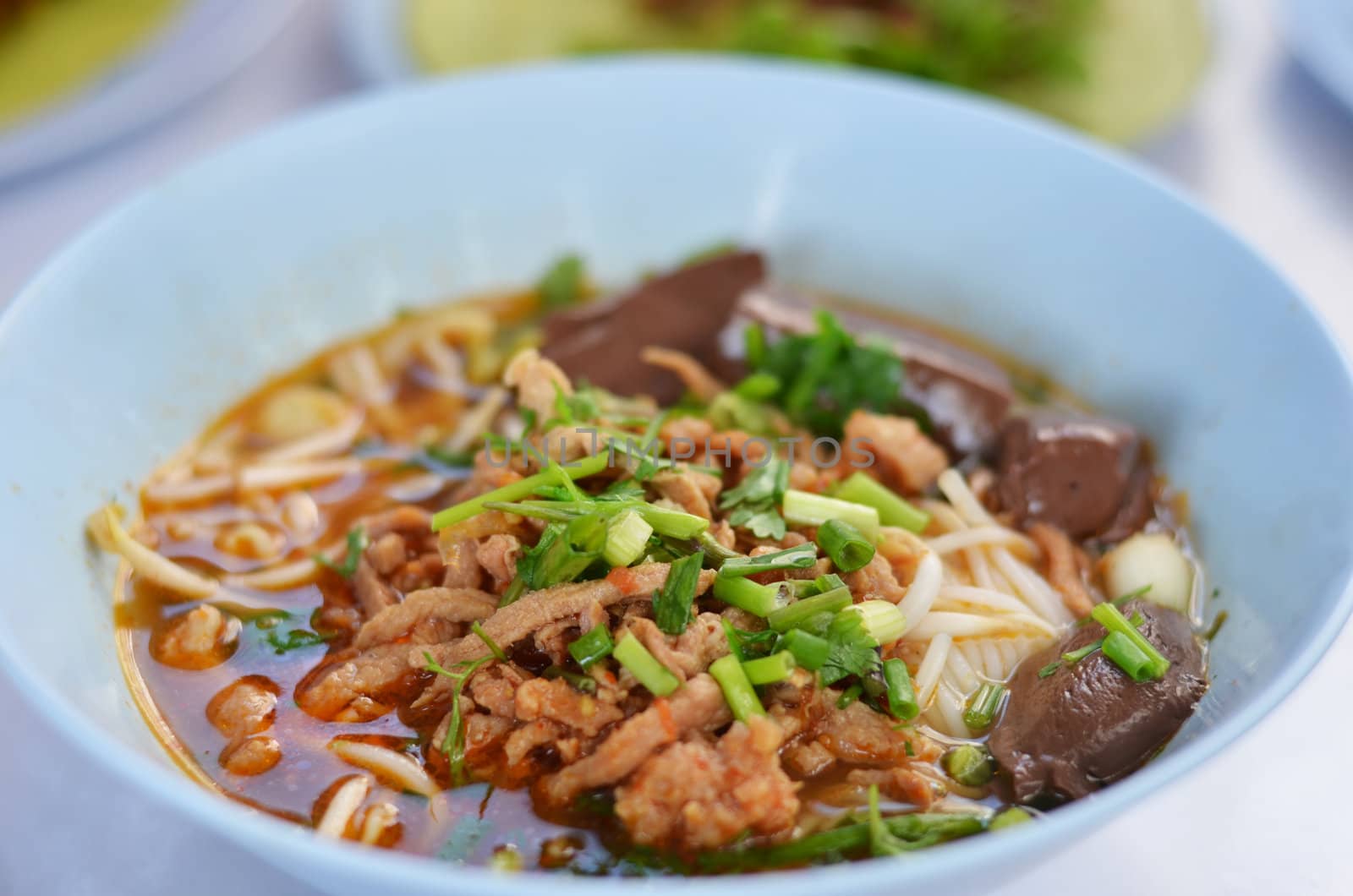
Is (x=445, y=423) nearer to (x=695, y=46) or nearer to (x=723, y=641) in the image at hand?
(x=723, y=641)

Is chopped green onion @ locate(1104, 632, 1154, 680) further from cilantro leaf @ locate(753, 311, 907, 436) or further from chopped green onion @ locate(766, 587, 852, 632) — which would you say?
cilantro leaf @ locate(753, 311, 907, 436)

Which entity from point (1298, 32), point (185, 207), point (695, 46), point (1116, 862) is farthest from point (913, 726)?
point (1298, 32)

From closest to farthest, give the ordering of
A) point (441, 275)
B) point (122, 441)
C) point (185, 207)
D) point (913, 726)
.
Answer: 1. point (913, 726)
2. point (122, 441)
3. point (185, 207)
4. point (441, 275)

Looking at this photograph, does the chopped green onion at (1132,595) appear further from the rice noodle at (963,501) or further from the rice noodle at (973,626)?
the rice noodle at (963,501)

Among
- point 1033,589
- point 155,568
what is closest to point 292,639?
point 155,568

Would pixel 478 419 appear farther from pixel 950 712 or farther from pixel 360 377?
pixel 950 712

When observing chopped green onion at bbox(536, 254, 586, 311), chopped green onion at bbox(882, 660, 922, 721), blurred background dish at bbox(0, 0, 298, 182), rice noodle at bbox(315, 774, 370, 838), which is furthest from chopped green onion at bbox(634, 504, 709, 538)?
blurred background dish at bbox(0, 0, 298, 182)

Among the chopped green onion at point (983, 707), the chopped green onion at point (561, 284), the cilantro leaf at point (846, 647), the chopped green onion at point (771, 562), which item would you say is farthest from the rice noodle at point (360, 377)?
the chopped green onion at point (983, 707)
